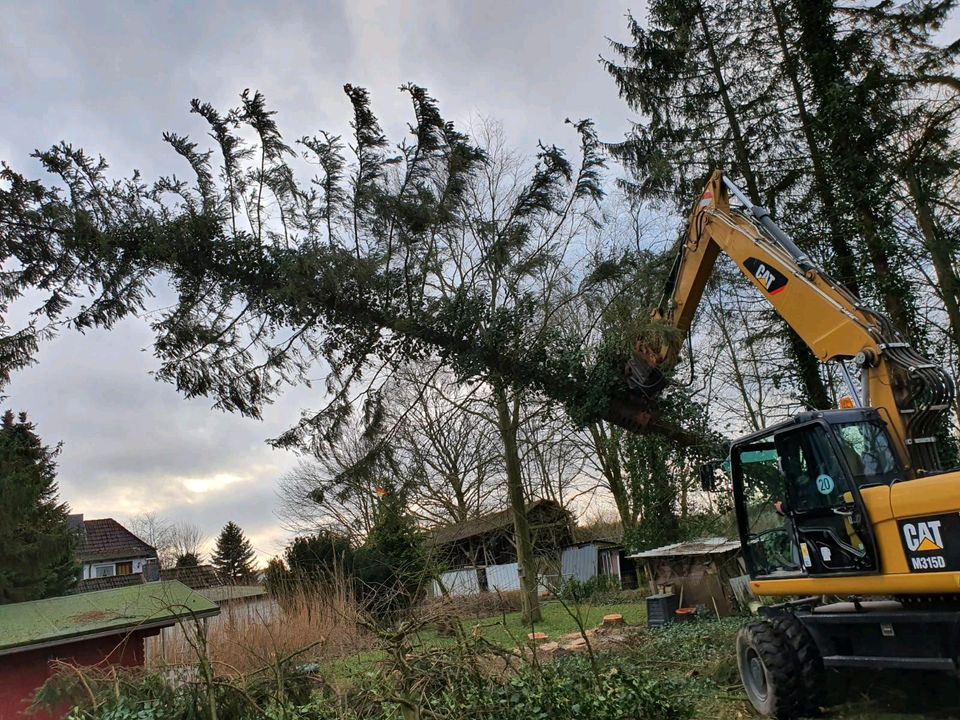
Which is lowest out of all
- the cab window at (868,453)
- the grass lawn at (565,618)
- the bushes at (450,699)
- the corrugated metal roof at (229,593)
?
the grass lawn at (565,618)

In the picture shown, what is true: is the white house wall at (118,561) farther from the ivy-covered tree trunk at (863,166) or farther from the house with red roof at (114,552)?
the ivy-covered tree trunk at (863,166)

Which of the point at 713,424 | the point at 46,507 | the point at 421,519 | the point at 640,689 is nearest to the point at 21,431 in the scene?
the point at 46,507

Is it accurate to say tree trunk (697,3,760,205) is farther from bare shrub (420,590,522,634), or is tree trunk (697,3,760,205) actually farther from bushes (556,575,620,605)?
bushes (556,575,620,605)

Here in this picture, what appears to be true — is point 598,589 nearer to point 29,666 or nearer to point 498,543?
point 498,543

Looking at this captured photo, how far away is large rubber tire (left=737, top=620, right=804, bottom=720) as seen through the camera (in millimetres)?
5484

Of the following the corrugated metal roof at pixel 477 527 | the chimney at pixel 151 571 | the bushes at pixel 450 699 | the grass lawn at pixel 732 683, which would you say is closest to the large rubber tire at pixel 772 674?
the grass lawn at pixel 732 683

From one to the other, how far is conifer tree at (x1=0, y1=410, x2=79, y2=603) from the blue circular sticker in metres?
13.6

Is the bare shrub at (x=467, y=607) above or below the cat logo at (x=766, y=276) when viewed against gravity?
below

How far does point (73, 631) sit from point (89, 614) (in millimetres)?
575

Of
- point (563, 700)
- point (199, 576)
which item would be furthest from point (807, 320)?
point (199, 576)

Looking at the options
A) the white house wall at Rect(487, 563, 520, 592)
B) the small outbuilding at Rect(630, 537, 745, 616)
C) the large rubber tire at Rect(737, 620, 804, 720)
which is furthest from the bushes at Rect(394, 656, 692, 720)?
the white house wall at Rect(487, 563, 520, 592)

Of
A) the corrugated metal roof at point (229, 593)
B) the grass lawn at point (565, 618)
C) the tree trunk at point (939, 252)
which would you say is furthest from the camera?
the grass lawn at point (565, 618)

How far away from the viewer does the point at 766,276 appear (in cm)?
696

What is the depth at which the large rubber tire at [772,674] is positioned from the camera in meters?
5.48
